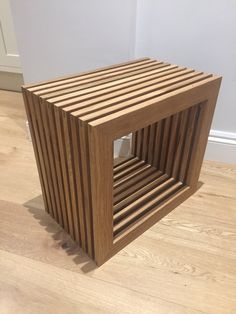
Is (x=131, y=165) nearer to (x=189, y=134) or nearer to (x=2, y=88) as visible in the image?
(x=189, y=134)

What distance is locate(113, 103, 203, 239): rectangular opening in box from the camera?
858mm

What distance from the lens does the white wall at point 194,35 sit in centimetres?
94

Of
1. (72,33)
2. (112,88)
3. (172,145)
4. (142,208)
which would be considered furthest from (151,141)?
(72,33)

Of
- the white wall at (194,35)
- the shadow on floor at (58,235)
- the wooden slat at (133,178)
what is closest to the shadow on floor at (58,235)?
the shadow on floor at (58,235)

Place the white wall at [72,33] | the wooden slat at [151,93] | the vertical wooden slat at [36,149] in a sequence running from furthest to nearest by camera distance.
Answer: the white wall at [72,33] < the vertical wooden slat at [36,149] < the wooden slat at [151,93]

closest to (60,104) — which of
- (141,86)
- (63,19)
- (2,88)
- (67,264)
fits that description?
(141,86)

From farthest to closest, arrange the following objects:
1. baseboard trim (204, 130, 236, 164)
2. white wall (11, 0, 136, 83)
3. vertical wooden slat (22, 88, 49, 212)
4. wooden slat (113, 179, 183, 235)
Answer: baseboard trim (204, 130, 236, 164) → white wall (11, 0, 136, 83) → wooden slat (113, 179, 183, 235) → vertical wooden slat (22, 88, 49, 212)

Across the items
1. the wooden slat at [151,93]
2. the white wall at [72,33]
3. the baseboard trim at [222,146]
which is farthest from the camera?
the baseboard trim at [222,146]

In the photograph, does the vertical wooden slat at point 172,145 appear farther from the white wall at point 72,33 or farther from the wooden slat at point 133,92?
the white wall at point 72,33

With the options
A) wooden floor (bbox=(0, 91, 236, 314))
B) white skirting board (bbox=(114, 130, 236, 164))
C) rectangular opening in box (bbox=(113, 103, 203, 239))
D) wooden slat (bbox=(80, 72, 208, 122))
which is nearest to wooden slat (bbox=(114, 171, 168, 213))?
rectangular opening in box (bbox=(113, 103, 203, 239))

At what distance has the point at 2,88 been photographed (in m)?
1.83

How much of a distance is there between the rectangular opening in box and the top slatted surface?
0.14 metres

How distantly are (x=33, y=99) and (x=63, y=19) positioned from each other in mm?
467

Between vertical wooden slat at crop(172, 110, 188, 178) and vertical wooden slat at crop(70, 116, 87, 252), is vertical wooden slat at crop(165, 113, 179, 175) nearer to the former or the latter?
vertical wooden slat at crop(172, 110, 188, 178)
